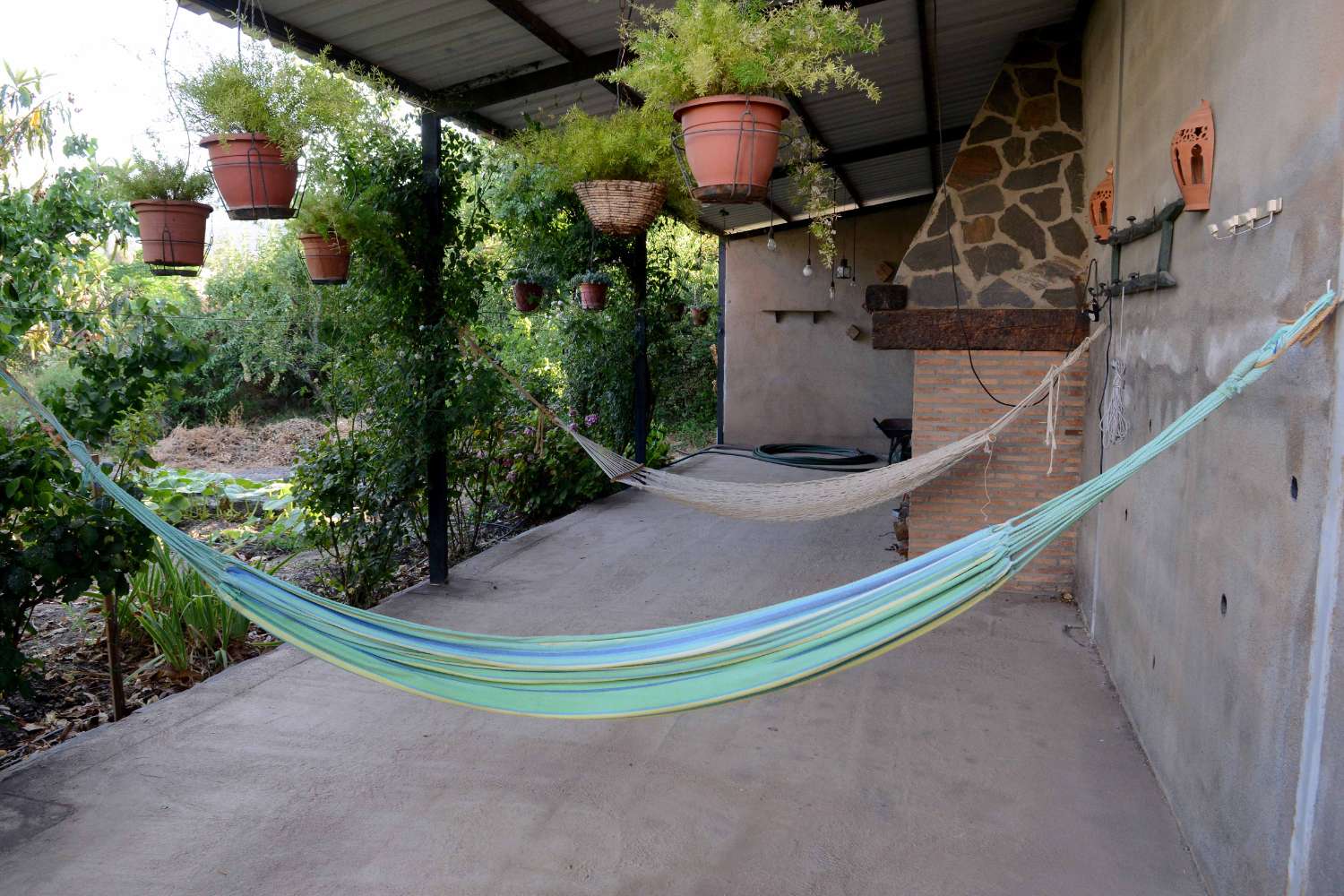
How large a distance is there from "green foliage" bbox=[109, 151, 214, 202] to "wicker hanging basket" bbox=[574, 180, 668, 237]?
113cm

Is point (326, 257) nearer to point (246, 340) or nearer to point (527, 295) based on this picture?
point (527, 295)

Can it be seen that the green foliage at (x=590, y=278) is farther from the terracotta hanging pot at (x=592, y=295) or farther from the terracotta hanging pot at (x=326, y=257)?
the terracotta hanging pot at (x=326, y=257)

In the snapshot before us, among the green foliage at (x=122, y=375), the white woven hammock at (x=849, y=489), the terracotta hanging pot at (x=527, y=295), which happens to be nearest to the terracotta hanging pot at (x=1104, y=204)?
the white woven hammock at (x=849, y=489)

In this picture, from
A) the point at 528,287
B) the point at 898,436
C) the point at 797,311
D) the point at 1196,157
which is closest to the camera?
the point at 1196,157

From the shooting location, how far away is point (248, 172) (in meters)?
2.32

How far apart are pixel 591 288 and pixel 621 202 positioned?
2.02 metres

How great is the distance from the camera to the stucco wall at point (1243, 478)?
4.09 ft

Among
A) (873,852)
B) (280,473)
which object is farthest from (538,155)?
(280,473)

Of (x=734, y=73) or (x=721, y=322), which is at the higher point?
(x=734, y=73)

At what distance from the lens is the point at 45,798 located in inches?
79.4

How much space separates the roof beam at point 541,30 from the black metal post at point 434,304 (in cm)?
55

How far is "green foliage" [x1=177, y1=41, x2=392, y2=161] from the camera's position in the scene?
7.59 ft

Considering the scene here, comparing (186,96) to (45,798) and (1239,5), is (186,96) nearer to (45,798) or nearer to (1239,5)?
(45,798)

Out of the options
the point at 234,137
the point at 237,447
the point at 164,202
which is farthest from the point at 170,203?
the point at 237,447
